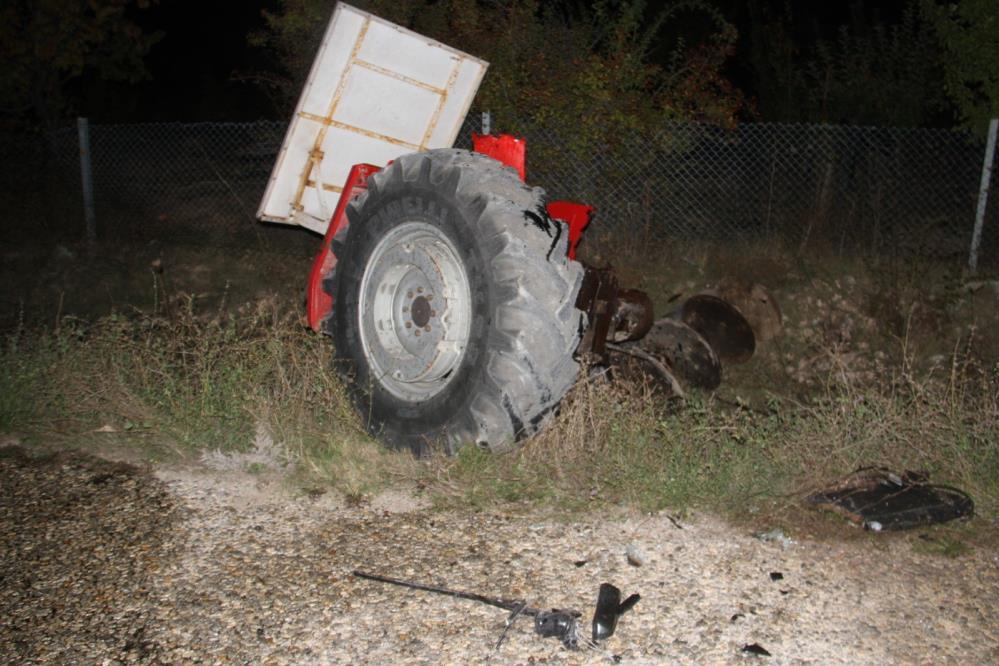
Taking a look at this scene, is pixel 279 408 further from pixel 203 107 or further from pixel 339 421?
pixel 203 107

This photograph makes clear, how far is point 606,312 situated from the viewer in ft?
13.3

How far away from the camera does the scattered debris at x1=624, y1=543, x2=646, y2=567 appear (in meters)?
3.26

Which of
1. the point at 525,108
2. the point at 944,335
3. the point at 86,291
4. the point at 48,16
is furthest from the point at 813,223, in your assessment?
the point at 48,16

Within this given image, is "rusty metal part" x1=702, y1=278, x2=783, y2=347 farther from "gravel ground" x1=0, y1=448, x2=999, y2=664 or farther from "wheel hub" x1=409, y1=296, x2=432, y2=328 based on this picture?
"gravel ground" x1=0, y1=448, x2=999, y2=664

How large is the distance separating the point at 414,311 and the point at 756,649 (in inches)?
88.7

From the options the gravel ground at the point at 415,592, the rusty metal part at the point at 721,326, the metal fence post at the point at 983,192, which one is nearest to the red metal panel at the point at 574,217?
the gravel ground at the point at 415,592

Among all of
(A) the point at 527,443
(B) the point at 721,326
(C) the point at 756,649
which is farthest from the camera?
(B) the point at 721,326

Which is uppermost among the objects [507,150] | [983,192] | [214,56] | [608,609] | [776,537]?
[983,192]

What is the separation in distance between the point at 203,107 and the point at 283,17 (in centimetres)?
1332

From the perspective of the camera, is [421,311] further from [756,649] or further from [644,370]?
[756,649]

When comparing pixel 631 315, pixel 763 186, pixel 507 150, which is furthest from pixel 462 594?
pixel 763 186

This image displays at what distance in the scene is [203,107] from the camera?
2117cm

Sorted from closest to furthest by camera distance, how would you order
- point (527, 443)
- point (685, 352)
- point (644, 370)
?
point (527, 443) < point (644, 370) < point (685, 352)

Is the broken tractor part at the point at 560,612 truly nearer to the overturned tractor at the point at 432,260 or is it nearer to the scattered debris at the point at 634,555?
the scattered debris at the point at 634,555
